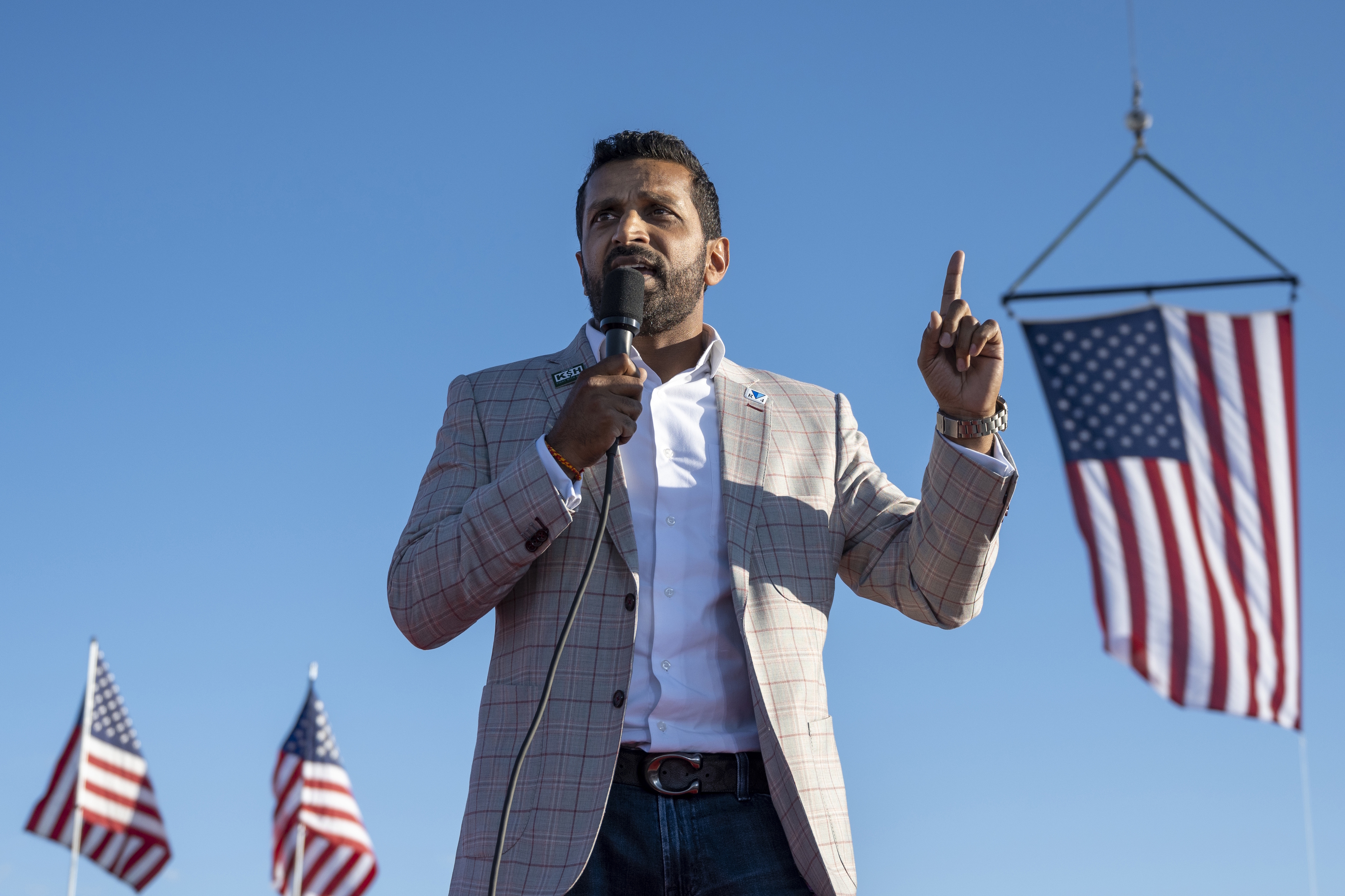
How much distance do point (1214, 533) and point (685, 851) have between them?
2090 millimetres

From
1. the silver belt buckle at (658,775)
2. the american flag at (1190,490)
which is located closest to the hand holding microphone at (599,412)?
the silver belt buckle at (658,775)

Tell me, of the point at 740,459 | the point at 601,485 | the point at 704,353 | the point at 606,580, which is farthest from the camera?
the point at 704,353

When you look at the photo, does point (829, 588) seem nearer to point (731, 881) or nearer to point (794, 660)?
point (794, 660)

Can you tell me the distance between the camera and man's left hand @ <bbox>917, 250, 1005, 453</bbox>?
3.45m

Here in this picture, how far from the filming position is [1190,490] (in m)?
4.29

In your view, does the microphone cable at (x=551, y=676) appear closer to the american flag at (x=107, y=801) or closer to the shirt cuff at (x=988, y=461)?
the shirt cuff at (x=988, y=461)

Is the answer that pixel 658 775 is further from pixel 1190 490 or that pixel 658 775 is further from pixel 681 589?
pixel 1190 490

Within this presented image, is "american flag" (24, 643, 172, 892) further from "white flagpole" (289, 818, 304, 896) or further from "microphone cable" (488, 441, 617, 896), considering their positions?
"microphone cable" (488, 441, 617, 896)

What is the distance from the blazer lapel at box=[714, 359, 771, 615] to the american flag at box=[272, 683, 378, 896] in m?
16.2

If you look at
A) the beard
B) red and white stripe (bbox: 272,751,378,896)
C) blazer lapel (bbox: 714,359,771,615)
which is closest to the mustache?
the beard

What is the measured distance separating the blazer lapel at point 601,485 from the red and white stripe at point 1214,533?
147cm

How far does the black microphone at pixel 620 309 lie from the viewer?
→ 11.1 feet

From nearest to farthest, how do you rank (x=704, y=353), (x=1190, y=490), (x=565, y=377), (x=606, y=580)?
1. (x=606, y=580)
2. (x=565, y=377)
3. (x=704, y=353)
4. (x=1190, y=490)

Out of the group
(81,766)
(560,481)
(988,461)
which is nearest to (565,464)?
(560,481)
